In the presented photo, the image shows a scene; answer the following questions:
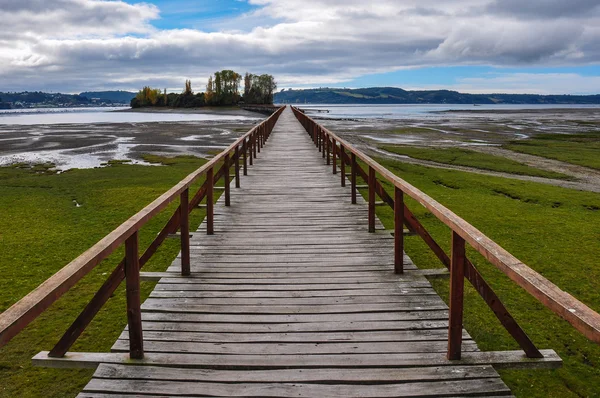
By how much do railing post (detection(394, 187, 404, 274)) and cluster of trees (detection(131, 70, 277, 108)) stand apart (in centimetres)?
11033

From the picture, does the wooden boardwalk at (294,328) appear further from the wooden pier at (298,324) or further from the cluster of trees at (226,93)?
Result: the cluster of trees at (226,93)

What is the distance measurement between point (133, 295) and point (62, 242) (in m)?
Answer: 5.61

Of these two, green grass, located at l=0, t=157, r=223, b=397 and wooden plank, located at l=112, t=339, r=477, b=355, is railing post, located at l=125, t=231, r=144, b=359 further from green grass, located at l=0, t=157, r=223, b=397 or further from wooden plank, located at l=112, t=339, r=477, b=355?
green grass, located at l=0, t=157, r=223, b=397

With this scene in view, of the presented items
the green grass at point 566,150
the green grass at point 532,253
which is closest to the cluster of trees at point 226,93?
the green grass at point 566,150

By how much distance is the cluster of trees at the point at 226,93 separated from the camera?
372ft

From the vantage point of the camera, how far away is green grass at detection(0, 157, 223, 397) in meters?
4.22

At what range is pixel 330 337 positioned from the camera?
361cm

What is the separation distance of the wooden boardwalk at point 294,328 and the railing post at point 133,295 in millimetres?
86

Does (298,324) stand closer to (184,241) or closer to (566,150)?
(184,241)

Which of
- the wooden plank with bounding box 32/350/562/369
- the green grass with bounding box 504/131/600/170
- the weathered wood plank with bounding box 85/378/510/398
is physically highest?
the green grass with bounding box 504/131/600/170

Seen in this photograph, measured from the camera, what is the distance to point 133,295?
10.8 feet

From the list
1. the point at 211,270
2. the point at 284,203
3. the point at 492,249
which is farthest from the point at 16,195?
the point at 492,249

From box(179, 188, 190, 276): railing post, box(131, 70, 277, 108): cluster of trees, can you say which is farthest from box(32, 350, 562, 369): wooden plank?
box(131, 70, 277, 108): cluster of trees

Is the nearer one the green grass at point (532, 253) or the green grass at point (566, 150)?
the green grass at point (532, 253)
